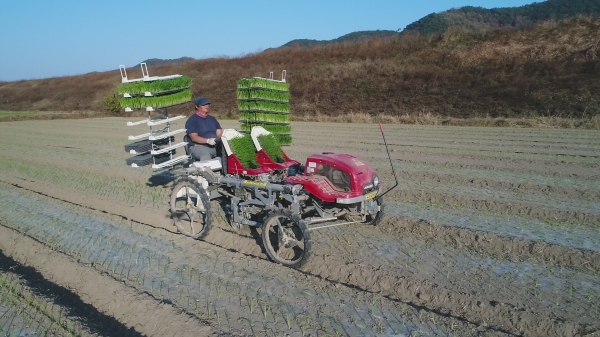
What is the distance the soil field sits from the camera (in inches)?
144

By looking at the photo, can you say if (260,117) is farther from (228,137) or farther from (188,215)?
(188,215)

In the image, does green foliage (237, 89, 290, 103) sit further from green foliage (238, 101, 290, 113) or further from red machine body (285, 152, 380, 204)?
red machine body (285, 152, 380, 204)

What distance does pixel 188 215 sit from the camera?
582 centimetres

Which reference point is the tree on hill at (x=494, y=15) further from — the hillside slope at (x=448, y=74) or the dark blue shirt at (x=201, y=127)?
the dark blue shirt at (x=201, y=127)

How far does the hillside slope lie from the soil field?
12.3 m

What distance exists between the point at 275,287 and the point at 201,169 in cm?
193

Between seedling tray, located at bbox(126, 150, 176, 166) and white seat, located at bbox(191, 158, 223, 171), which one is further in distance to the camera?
seedling tray, located at bbox(126, 150, 176, 166)

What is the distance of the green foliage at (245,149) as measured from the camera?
17.8ft

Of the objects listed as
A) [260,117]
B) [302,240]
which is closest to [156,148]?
[260,117]

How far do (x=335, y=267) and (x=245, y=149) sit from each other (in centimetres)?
179

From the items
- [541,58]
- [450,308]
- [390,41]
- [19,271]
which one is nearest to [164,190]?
[19,271]

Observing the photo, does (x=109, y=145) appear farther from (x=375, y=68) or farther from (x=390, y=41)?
(x=390, y=41)

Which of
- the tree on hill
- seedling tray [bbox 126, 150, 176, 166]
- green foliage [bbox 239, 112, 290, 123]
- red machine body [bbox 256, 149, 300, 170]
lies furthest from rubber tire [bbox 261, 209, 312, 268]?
the tree on hill

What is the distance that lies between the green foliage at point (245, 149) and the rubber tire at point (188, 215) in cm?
57
